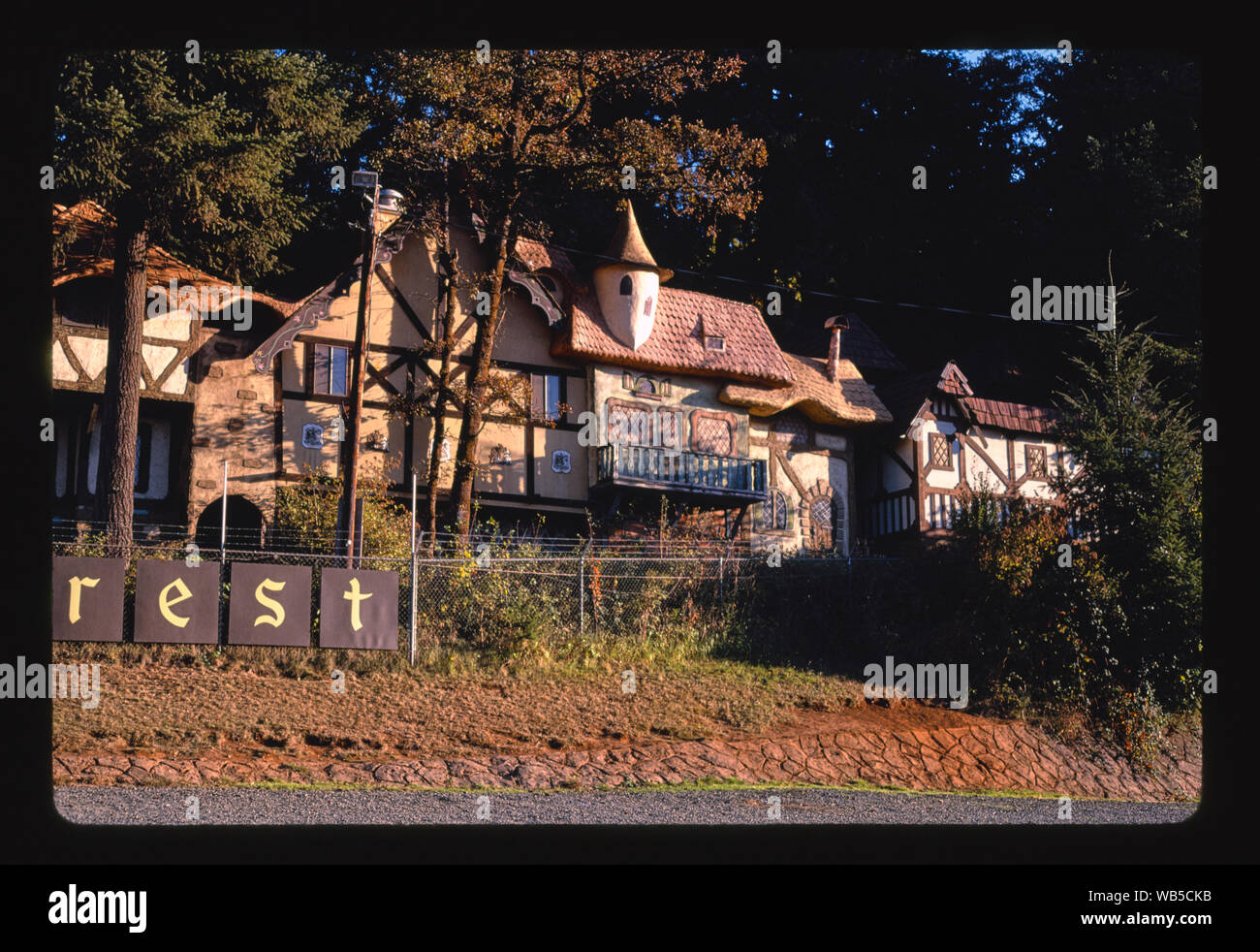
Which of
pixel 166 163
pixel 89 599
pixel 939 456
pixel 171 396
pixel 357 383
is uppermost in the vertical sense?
pixel 166 163

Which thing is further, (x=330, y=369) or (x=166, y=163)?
(x=330, y=369)

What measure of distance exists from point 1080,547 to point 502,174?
1287 centimetres

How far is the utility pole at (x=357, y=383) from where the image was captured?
896 inches

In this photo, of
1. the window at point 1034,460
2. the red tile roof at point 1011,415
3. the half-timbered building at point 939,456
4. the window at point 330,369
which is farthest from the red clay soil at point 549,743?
the red tile roof at point 1011,415

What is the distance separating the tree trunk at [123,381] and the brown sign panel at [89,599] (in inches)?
178

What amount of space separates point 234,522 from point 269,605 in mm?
7013

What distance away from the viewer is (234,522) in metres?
25.6

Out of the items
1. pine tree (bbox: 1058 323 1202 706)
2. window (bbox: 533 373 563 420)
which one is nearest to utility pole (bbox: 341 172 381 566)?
window (bbox: 533 373 563 420)

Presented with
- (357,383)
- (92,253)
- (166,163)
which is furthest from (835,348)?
(92,253)

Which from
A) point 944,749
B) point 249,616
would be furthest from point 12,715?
point 944,749

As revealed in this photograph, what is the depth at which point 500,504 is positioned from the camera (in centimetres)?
2734

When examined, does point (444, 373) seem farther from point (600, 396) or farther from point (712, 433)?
point (712, 433)

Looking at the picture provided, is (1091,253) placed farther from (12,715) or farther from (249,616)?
(12,715)

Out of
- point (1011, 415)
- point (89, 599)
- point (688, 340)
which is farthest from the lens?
point (1011, 415)
